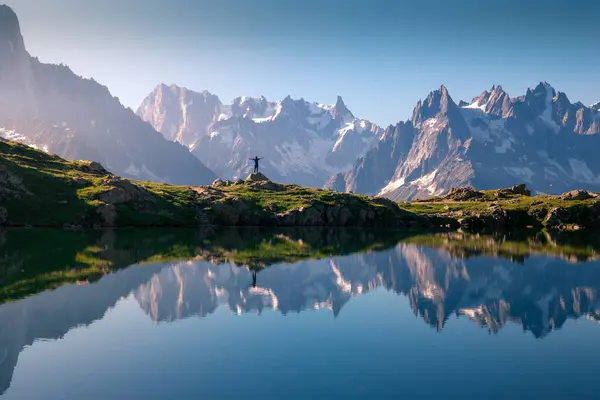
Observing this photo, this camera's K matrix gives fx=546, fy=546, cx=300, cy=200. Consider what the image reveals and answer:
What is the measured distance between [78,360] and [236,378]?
985cm

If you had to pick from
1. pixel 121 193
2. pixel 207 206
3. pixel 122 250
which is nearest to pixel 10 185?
pixel 121 193

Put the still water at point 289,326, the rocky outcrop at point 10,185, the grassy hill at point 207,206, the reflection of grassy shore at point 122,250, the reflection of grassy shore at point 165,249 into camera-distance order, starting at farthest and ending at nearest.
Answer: the grassy hill at point 207,206
the rocky outcrop at point 10,185
the reflection of grassy shore at point 165,249
the reflection of grassy shore at point 122,250
the still water at point 289,326

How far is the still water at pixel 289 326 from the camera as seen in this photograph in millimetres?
29000

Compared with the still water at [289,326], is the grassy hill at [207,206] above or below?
above

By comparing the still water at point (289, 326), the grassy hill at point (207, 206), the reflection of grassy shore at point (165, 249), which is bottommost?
the still water at point (289, 326)

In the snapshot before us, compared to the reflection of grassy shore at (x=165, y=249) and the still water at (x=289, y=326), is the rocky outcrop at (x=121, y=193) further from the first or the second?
the still water at (x=289, y=326)

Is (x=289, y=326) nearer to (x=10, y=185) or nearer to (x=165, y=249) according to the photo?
(x=165, y=249)

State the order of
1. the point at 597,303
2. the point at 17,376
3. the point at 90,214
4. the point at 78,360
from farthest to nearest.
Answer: the point at 90,214 < the point at 597,303 < the point at 78,360 < the point at 17,376

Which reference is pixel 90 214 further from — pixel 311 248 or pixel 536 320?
pixel 536 320

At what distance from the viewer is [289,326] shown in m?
41.8

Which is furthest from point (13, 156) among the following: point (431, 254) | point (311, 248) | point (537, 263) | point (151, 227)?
point (537, 263)

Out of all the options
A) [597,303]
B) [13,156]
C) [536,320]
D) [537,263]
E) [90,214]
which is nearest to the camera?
[536,320]

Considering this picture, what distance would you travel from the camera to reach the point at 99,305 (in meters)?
46.5

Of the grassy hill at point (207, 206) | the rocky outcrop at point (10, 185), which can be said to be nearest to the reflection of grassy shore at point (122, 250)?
the grassy hill at point (207, 206)
